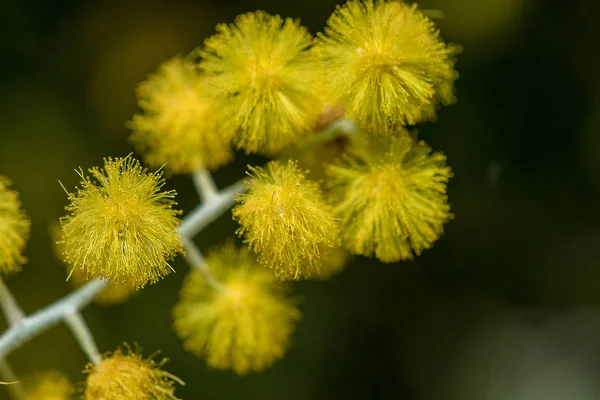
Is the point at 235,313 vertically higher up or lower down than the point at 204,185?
lower down

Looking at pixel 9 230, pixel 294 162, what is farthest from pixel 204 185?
pixel 9 230

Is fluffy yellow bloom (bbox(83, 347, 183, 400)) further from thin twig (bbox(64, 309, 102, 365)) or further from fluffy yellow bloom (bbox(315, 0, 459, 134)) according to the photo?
fluffy yellow bloom (bbox(315, 0, 459, 134))

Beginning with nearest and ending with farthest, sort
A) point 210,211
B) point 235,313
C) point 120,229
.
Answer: point 120,229 < point 210,211 < point 235,313

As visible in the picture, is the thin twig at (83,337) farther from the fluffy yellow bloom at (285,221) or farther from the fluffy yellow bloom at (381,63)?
the fluffy yellow bloom at (381,63)

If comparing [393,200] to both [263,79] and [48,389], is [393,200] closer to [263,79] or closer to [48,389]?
[263,79]

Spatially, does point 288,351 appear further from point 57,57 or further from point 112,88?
point 57,57

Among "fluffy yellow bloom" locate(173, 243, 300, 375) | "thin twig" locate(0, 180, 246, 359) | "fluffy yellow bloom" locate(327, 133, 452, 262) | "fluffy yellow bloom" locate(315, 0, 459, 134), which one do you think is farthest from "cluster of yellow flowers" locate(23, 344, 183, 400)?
"fluffy yellow bloom" locate(315, 0, 459, 134)

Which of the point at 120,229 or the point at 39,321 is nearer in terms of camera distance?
the point at 120,229
